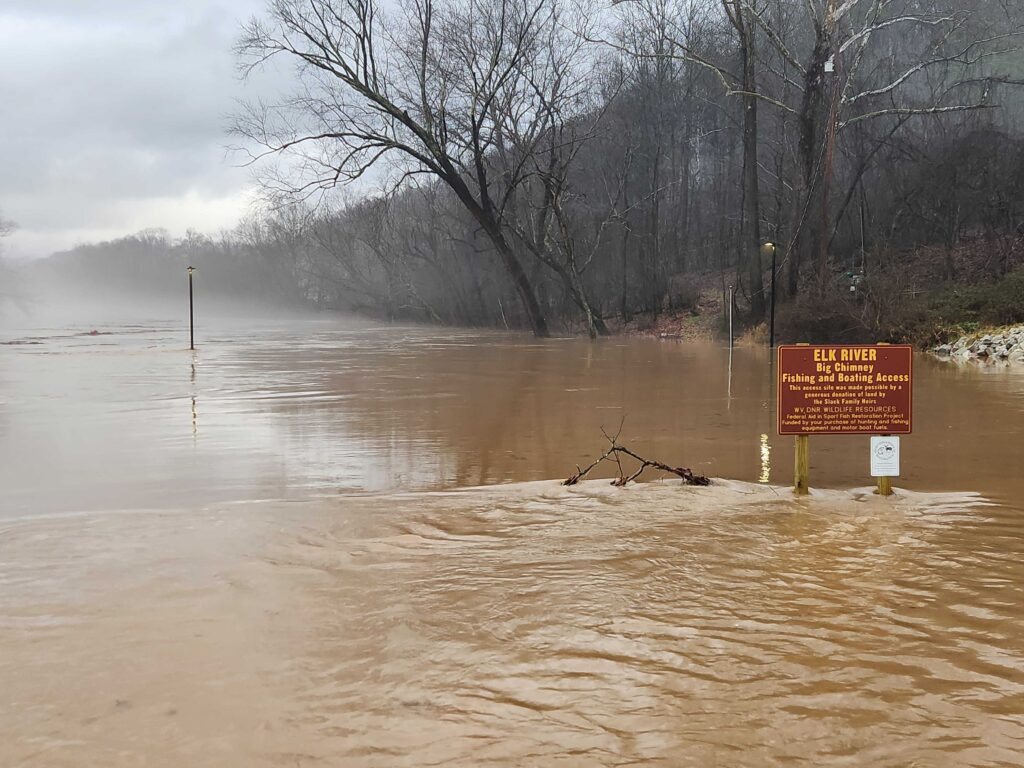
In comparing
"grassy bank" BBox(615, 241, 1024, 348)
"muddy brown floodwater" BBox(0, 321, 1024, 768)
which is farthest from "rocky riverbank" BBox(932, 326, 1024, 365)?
"muddy brown floodwater" BBox(0, 321, 1024, 768)

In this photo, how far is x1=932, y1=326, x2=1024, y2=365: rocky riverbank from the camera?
20234 mm

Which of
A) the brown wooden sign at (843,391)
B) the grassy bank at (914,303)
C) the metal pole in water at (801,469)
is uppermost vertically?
the grassy bank at (914,303)

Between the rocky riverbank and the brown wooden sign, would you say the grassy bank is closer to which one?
the rocky riverbank

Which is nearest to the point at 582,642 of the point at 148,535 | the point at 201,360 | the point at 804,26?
the point at 148,535

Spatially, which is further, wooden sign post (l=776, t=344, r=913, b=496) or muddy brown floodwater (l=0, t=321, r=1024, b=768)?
wooden sign post (l=776, t=344, r=913, b=496)

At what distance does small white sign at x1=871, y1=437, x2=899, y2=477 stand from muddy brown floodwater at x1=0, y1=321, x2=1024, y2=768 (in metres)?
0.32

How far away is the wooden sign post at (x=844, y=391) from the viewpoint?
7.07 meters

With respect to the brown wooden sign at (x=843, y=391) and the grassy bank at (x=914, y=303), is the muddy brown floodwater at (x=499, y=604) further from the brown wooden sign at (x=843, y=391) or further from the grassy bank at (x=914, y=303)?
the grassy bank at (x=914, y=303)

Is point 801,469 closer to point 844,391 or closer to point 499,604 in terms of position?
point 844,391

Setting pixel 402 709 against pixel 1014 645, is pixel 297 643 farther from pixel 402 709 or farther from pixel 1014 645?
pixel 1014 645

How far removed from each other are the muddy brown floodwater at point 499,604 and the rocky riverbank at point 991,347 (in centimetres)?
1146

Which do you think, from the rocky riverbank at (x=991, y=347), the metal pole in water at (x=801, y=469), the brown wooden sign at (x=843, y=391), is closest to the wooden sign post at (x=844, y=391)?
the brown wooden sign at (x=843, y=391)

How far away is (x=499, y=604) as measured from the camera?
4.84m

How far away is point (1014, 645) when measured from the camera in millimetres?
4215
